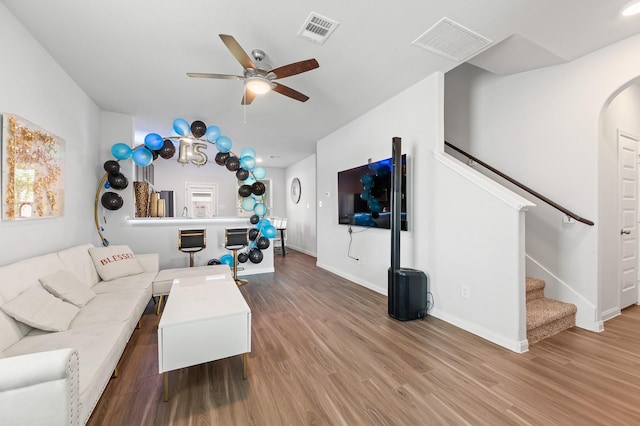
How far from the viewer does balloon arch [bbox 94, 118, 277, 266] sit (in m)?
3.76

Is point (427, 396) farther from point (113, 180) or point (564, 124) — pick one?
point (113, 180)

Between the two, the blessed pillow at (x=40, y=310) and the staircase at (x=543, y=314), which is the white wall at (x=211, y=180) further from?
the staircase at (x=543, y=314)

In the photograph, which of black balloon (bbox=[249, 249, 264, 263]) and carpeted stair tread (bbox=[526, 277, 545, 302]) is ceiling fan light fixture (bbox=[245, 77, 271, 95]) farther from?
carpeted stair tread (bbox=[526, 277, 545, 302])

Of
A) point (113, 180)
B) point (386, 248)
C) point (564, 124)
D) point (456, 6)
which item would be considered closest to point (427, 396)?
point (386, 248)

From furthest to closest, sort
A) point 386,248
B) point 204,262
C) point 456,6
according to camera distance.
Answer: point 204,262 < point 386,248 < point 456,6

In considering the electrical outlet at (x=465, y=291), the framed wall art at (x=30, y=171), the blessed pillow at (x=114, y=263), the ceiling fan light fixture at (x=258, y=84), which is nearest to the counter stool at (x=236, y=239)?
the blessed pillow at (x=114, y=263)

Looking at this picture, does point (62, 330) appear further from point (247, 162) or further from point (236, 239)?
point (247, 162)

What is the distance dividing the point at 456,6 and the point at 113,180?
14.8 ft

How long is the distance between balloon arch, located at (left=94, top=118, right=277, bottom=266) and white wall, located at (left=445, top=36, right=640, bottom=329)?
3.46 metres

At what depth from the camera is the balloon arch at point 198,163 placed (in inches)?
148

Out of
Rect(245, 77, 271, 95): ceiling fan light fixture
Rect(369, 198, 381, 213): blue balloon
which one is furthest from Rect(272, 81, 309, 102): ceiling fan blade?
Rect(369, 198, 381, 213): blue balloon

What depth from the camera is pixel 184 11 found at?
2.03 meters

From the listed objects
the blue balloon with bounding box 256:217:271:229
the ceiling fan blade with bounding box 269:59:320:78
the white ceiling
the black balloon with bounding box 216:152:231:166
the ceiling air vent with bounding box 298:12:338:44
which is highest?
the white ceiling

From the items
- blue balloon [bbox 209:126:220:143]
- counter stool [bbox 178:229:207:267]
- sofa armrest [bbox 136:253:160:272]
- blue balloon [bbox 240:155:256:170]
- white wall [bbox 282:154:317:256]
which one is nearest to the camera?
sofa armrest [bbox 136:253:160:272]
